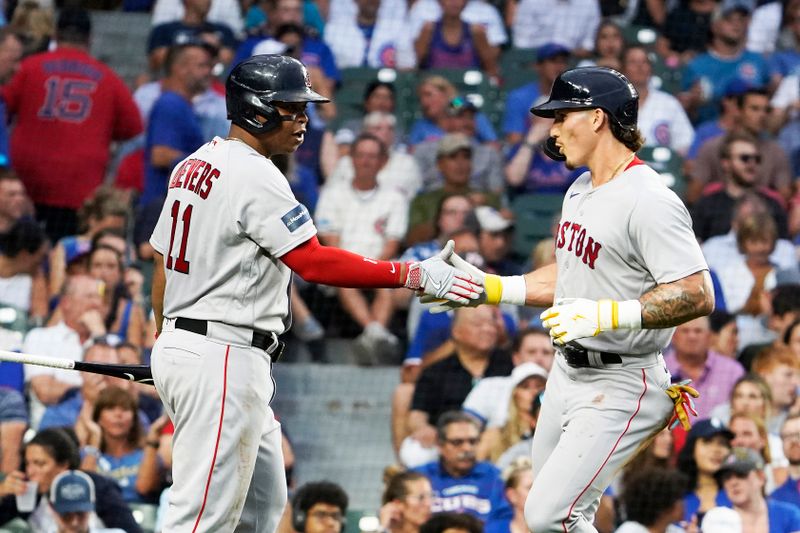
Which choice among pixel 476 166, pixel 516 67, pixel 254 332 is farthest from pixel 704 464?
pixel 516 67

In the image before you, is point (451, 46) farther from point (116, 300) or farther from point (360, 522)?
point (360, 522)

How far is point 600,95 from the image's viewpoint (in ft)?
14.9

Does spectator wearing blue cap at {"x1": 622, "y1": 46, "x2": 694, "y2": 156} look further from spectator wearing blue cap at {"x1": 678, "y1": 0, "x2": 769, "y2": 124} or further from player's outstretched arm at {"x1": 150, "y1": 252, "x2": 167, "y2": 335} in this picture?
player's outstretched arm at {"x1": 150, "y1": 252, "x2": 167, "y2": 335}

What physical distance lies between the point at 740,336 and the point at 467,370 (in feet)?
4.85

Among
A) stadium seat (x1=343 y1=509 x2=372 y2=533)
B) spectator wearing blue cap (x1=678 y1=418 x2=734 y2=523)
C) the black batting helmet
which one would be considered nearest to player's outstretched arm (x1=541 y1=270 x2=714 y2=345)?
the black batting helmet

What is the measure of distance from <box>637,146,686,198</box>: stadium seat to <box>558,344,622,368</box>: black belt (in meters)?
4.69

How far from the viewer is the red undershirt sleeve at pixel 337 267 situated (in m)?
4.34

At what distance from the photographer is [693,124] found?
9.91 metres

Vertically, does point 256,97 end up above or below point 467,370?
above

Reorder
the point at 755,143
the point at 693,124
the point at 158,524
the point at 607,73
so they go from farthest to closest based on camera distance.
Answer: the point at 693,124 → the point at 755,143 → the point at 158,524 → the point at 607,73

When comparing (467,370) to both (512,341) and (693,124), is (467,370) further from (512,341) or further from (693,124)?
(693,124)

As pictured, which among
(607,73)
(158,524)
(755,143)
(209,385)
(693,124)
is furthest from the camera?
(693,124)

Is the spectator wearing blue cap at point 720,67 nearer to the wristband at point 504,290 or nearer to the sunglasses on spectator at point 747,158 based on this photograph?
the sunglasses on spectator at point 747,158

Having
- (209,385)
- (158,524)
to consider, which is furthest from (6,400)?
(209,385)
